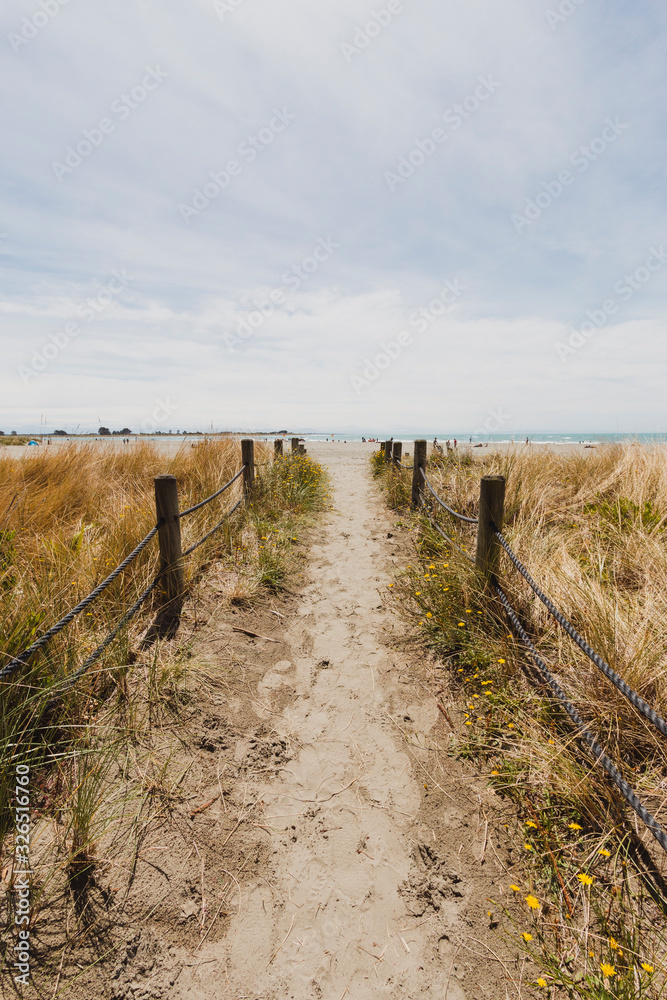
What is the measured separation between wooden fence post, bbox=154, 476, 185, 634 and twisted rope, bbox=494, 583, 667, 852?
107 inches

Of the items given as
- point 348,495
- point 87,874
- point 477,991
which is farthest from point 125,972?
point 348,495

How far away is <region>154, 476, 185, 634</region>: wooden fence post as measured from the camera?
366 centimetres

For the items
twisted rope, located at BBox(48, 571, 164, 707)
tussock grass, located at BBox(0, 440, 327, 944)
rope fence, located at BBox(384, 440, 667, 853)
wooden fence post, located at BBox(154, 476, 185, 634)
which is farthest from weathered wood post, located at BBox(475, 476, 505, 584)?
twisted rope, located at BBox(48, 571, 164, 707)

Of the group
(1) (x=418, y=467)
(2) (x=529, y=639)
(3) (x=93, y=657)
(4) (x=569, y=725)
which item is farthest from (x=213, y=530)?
(1) (x=418, y=467)

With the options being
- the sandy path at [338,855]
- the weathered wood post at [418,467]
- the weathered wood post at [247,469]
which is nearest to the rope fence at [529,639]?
the sandy path at [338,855]

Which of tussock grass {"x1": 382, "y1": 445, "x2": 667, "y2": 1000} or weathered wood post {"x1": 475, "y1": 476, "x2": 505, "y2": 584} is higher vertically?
weathered wood post {"x1": 475, "y1": 476, "x2": 505, "y2": 584}

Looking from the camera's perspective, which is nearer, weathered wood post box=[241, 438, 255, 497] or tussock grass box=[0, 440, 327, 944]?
tussock grass box=[0, 440, 327, 944]

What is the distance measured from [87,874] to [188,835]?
41cm

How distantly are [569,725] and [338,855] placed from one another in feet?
4.61

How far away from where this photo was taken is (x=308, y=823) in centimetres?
208

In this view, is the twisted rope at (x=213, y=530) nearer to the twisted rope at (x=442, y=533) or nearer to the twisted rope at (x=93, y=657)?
the twisted rope at (x=93, y=657)

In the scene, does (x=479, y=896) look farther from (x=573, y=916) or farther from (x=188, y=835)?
(x=188, y=835)

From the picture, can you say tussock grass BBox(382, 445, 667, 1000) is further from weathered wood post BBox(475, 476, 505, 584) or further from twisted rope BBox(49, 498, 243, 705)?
twisted rope BBox(49, 498, 243, 705)

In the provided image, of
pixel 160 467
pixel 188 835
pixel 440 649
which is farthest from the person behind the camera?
pixel 160 467
